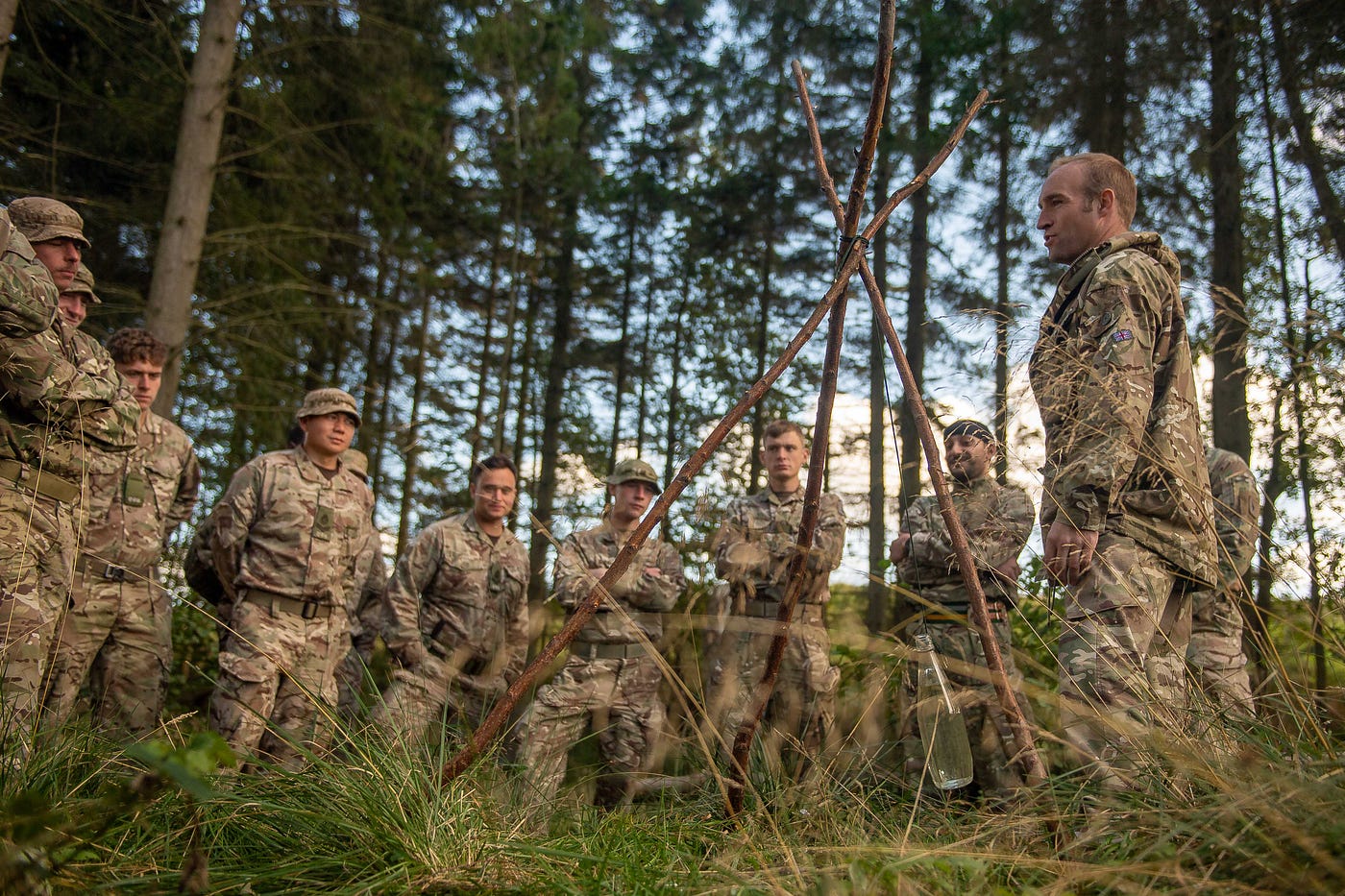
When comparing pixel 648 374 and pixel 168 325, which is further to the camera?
pixel 648 374

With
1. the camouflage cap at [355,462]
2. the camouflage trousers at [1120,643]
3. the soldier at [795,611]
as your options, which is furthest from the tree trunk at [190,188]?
the camouflage trousers at [1120,643]

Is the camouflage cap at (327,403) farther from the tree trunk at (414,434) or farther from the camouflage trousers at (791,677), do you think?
the tree trunk at (414,434)

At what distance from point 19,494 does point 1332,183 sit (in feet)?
35.0

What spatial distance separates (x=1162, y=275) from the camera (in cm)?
296

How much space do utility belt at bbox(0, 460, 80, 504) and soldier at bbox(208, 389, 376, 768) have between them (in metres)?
1.30

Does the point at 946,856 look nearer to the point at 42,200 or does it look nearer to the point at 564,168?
the point at 42,200

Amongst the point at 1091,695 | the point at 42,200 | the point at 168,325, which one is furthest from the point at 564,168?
the point at 1091,695

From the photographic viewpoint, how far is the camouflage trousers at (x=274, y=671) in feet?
14.6

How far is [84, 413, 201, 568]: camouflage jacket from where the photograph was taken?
15.7ft

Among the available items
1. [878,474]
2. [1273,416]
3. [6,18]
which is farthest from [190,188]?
[1273,416]

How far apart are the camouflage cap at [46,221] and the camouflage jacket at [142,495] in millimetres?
1141

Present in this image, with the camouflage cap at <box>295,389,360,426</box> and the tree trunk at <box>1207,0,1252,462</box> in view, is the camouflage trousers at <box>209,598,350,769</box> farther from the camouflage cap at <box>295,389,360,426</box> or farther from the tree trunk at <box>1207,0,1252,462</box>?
the tree trunk at <box>1207,0,1252,462</box>

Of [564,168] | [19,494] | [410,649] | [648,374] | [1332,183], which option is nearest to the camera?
[19,494]

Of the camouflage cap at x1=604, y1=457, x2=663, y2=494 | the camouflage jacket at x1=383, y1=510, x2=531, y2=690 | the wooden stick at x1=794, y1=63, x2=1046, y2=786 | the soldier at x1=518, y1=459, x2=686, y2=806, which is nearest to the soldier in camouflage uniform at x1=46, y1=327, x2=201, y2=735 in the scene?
the camouflage jacket at x1=383, y1=510, x2=531, y2=690
